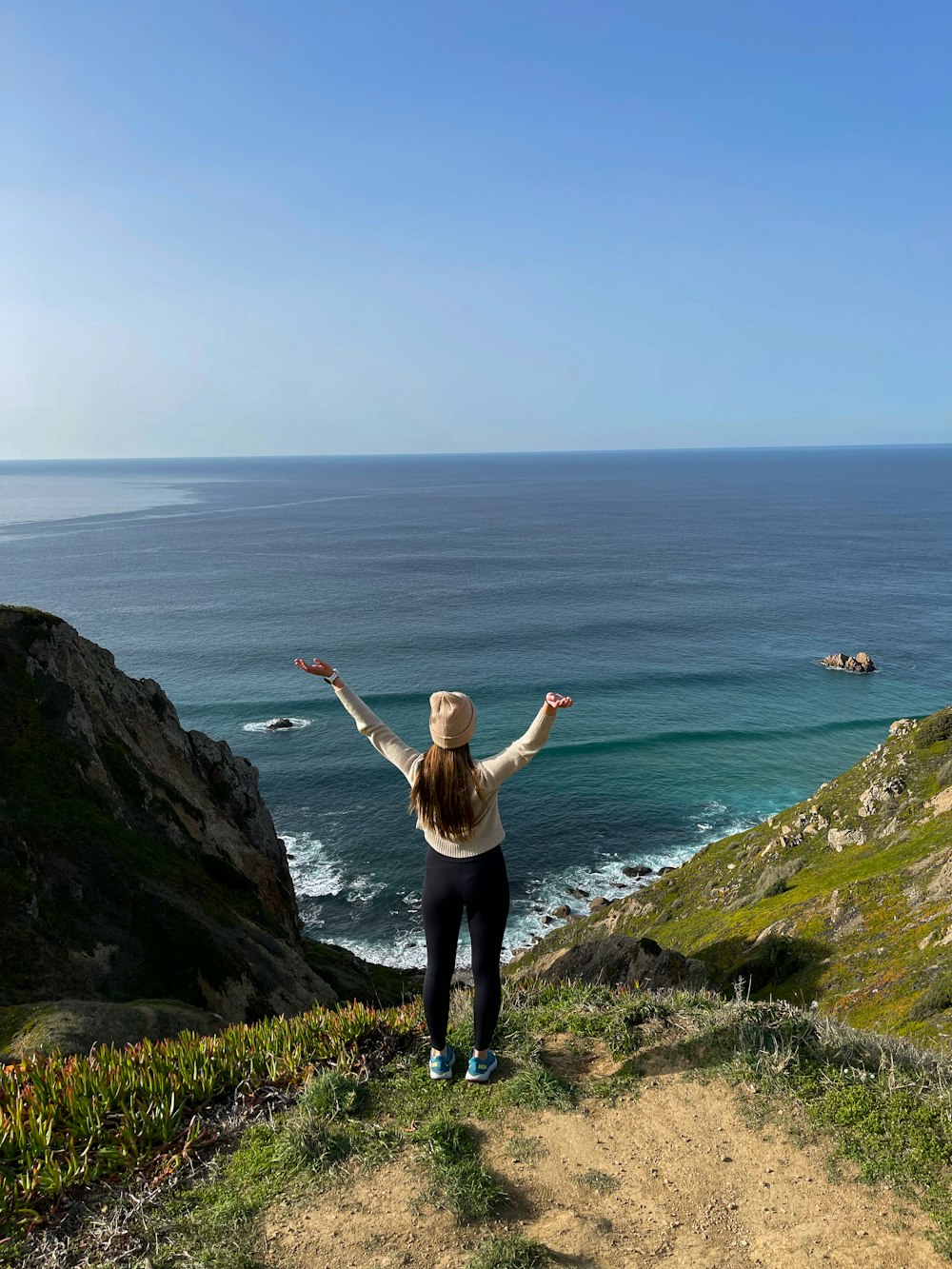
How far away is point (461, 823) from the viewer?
6805 mm

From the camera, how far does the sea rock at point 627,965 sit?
22.1 m

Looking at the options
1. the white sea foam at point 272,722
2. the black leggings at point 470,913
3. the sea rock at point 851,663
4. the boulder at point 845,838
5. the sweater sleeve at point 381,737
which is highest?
the sweater sleeve at point 381,737

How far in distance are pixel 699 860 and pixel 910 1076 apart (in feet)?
120

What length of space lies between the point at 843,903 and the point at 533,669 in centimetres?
5786

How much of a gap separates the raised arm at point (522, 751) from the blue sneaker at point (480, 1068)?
2861 millimetres

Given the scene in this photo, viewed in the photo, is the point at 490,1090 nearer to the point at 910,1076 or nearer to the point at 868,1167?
the point at 868,1167

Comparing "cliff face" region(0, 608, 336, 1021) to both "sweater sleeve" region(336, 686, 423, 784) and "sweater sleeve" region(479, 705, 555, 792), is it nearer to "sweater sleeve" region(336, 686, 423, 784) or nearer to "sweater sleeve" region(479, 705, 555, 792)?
"sweater sleeve" region(336, 686, 423, 784)

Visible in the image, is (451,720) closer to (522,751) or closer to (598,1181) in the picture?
(522,751)

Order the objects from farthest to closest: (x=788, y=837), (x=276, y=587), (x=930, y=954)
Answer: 1. (x=276, y=587)
2. (x=788, y=837)
3. (x=930, y=954)

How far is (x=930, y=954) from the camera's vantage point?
20172 mm

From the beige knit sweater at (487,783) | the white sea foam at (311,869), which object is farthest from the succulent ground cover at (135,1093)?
the white sea foam at (311,869)

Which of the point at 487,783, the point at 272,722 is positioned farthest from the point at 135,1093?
the point at 272,722

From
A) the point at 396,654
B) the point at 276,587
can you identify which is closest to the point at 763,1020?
the point at 396,654

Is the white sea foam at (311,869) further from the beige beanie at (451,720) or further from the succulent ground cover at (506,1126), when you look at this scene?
the beige beanie at (451,720)
